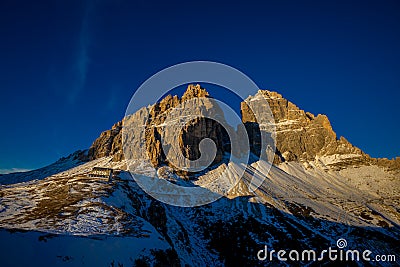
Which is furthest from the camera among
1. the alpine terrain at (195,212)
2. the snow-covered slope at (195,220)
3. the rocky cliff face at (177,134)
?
the rocky cliff face at (177,134)

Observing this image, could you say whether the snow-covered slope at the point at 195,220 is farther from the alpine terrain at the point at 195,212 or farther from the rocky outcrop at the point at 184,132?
the rocky outcrop at the point at 184,132

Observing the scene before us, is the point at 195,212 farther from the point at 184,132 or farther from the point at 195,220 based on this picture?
the point at 184,132

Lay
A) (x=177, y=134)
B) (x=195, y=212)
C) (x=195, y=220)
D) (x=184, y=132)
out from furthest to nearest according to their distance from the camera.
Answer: (x=177, y=134), (x=184, y=132), (x=195, y=212), (x=195, y=220)

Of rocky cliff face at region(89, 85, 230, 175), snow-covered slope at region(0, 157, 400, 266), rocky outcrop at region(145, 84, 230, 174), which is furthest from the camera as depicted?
rocky cliff face at region(89, 85, 230, 175)

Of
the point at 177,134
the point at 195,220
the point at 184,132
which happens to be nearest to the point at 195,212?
the point at 195,220

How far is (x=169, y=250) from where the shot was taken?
4928 cm

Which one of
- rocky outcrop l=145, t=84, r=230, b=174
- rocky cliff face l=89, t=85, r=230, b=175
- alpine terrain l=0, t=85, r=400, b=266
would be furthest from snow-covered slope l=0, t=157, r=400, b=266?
rocky outcrop l=145, t=84, r=230, b=174

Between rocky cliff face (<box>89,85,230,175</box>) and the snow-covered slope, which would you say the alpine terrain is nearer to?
the snow-covered slope

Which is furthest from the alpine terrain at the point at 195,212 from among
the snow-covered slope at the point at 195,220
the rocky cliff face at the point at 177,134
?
the rocky cliff face at the point at 177,134

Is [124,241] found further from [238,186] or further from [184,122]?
[184,122]

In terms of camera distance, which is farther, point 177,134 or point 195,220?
point 177,134

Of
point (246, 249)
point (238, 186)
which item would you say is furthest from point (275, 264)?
point (238, 186)

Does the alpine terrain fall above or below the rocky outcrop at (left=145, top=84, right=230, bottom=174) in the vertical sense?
below

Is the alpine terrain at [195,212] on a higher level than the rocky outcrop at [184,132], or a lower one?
lower
